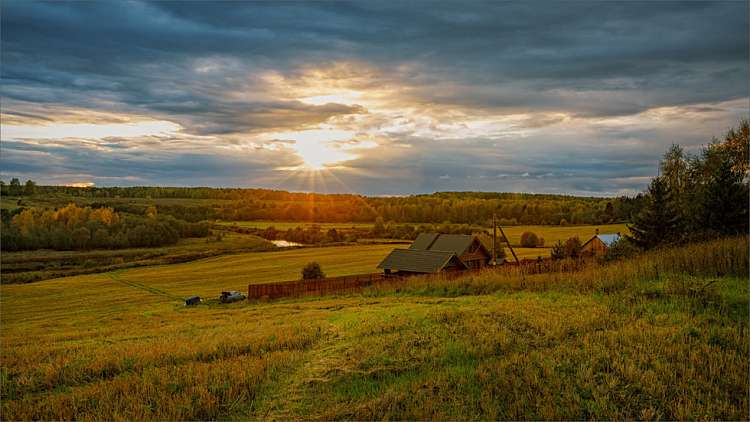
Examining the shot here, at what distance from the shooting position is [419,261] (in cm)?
3719

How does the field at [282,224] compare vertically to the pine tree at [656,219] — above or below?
below

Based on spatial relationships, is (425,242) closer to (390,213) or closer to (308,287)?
(308,287)

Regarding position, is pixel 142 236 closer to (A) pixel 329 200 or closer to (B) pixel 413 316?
(A) pixel 329 200

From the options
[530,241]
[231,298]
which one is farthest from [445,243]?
[530,241]

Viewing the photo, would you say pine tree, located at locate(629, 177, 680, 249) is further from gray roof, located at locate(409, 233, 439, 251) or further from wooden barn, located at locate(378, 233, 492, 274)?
gray roof, located at locate(409, 233, 439, 251)

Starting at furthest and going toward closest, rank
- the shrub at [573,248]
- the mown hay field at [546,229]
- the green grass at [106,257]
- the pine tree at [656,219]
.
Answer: the mown hay field at [546,229], the green grass at [106,257], the shrub at [573,248], the pine tree at [656,219]

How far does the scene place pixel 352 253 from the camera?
72562 millimetres

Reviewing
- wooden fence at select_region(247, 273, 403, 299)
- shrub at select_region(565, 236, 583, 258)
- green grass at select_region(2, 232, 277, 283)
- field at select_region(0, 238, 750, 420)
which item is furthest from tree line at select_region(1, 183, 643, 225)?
field at select_region(0, 238, 750, 420)

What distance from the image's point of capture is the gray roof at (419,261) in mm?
35875

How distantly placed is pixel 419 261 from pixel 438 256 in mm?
1581

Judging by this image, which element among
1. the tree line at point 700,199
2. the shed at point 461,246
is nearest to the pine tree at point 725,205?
the tree line at point 700,199

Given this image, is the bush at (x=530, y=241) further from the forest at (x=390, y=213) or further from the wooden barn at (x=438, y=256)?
the wooden barn at (x=438, y=256)

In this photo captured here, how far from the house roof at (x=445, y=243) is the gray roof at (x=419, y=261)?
10.3ft

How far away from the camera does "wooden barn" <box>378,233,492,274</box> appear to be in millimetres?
36469
